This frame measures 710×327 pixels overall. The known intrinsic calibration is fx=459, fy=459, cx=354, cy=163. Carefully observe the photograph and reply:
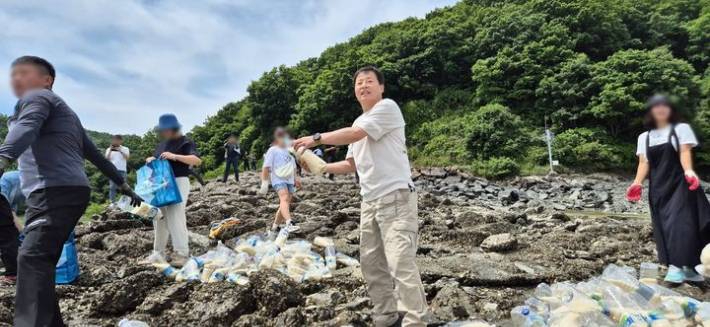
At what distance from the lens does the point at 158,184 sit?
15.8ft

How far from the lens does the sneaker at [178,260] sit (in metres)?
4.83

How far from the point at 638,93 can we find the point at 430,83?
21409 mm

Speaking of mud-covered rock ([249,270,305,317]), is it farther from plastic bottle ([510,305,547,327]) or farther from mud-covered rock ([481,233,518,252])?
mud-covered rock ([481,233,518,252])

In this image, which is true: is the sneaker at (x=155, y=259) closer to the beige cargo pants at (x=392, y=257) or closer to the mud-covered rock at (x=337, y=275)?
the mud-covered rock at (x=337, y=275)

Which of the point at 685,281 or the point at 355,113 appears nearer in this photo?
the point at 685,281

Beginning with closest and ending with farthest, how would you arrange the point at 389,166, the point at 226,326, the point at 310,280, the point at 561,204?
1. the point at 389,166
2. the point at 226,326
3. the point at 310,280
4. the point at 561,204

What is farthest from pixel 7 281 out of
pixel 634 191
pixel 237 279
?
pixel 634 191

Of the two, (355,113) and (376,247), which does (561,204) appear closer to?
(376,247)

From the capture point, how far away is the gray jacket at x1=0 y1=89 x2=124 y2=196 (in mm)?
2617

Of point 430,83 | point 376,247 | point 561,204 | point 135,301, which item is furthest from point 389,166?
point 430,83

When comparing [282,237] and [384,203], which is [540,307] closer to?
[384,203]

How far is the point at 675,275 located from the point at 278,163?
4.91 meters

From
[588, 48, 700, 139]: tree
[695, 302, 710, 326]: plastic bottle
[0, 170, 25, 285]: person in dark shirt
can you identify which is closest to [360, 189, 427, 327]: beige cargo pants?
[695, 302, 710, 326]: plastic bottle

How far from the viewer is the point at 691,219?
3.90 m
